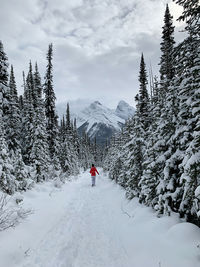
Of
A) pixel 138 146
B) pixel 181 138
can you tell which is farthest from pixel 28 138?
pixel 181 138

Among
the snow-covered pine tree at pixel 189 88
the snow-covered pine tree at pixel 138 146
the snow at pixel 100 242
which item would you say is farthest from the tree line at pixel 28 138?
the snow-covered pine tree at pixel 189 88

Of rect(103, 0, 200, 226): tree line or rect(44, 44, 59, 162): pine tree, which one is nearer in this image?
rect(103, 0, 200, 226): tree line

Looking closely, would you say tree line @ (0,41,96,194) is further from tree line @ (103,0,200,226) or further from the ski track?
tree line @ (103,0,200,226)

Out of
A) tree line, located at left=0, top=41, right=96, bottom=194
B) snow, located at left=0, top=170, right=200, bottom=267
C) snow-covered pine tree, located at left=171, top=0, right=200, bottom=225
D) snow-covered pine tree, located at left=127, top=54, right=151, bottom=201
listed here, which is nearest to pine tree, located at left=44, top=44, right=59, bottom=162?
tree line, located at left=0, top=41, right=96, bottom=194

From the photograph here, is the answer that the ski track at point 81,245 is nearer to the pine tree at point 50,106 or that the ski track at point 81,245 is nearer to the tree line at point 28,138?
the tree line at point 28,138

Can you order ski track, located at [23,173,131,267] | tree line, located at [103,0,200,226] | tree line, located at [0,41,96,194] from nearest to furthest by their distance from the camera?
ski track, located at [23,173,131,267] < tree line, located at [103,0,200,226] < tree line, located at [0,41,96,194]

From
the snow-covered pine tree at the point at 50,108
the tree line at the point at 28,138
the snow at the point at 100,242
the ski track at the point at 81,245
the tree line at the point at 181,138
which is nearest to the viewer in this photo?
the snow at the point at 100,242

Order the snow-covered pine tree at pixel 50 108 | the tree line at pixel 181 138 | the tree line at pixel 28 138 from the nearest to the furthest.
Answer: the tree line at pixel 181 138, the tree line at pixel 28 138, the snow-covered pine tree at pixel 50 108

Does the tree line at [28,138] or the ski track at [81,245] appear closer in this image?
the ski track at [81,245]

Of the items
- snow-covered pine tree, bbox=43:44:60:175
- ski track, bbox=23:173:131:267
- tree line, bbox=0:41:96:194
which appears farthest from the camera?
snow-covered pine tree, bbox=43:44:60:175

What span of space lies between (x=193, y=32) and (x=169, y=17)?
7823 millimetres

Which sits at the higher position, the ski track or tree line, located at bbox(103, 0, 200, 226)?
tree line, located at bbox(103, 0, 200, 226)

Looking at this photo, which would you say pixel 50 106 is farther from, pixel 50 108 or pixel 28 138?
pixel 28 138

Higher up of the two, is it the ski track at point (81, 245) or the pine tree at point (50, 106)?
the pine tree at point (50, 106)
